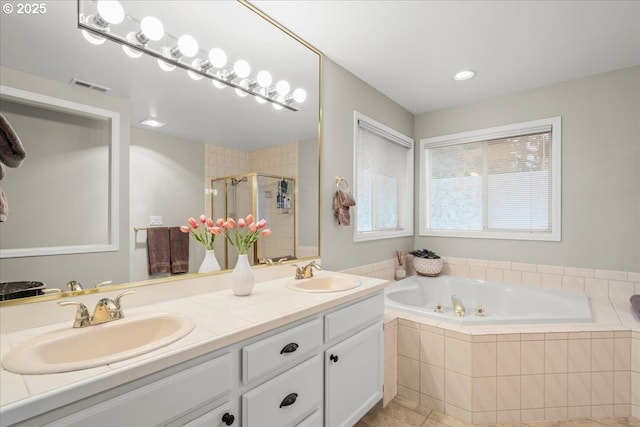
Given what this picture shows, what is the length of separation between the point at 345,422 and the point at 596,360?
5.36ft

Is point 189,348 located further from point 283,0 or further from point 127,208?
point 283,0

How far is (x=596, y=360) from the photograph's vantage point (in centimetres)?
189

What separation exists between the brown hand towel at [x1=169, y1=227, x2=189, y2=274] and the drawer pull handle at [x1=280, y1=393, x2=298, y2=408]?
761 mm

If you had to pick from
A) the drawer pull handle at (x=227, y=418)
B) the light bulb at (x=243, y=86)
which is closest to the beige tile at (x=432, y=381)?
the drawer pull handle at (x=227, y=418)

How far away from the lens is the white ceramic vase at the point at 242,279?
58.9 inches

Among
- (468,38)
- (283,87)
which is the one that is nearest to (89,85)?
(283,87)

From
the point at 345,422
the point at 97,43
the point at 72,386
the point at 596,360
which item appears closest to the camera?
the point at 72,386

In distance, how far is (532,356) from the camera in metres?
1.90

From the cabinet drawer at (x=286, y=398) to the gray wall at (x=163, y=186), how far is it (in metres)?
0.71

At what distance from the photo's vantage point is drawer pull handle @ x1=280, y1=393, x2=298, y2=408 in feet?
3.94

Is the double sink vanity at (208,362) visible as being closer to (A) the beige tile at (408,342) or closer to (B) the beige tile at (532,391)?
(A) the beige tile at (408,342)

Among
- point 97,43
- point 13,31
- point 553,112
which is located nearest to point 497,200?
point 553,112

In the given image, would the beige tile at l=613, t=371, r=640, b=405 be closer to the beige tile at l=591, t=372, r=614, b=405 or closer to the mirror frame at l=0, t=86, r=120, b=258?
the beige tile at l=591, t=372, r=614, b=405

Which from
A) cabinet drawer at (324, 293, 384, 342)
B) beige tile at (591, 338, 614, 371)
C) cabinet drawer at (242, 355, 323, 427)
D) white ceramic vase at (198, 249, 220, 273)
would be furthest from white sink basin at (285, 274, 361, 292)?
beige tile at (591, 338, 614, 371)
